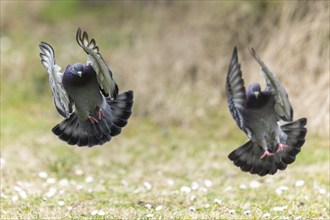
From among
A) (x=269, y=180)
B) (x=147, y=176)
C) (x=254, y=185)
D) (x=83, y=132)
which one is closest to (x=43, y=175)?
(x=147, y=176)

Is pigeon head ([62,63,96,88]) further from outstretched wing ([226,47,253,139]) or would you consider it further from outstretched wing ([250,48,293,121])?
outstretched wing ([250,48,293,121])

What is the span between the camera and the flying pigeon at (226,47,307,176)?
4.37 m

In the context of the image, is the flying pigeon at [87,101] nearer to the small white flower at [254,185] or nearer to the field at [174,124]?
the field at [174,124]

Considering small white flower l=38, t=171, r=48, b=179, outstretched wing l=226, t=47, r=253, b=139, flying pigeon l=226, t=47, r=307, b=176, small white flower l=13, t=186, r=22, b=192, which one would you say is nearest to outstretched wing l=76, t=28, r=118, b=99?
outstretched wing l=226, t=47, r=253, b=139

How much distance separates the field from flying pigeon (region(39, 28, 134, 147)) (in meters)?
1.37

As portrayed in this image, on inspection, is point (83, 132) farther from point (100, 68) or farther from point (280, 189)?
point (280, 189)

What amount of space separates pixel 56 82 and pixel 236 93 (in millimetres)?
1069

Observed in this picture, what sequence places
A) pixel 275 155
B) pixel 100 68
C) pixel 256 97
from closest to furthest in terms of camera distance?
1. pixel 100 68
2. pixel 256 97
3. pixel 275 155

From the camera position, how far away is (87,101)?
13.6 feet

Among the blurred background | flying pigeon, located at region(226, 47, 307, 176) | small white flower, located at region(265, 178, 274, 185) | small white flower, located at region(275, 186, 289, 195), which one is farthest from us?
the blurred background

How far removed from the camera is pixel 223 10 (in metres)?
12.0

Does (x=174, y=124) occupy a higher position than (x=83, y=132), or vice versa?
(x=174, y=124)

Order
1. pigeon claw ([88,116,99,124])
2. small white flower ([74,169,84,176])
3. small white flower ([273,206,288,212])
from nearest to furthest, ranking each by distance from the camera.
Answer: pigeon claw ([88,116,99,124]), small white flower ([273,206,288,212]), small white flower ([74,169,84,176])

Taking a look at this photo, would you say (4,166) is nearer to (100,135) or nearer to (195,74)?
(100,135)
